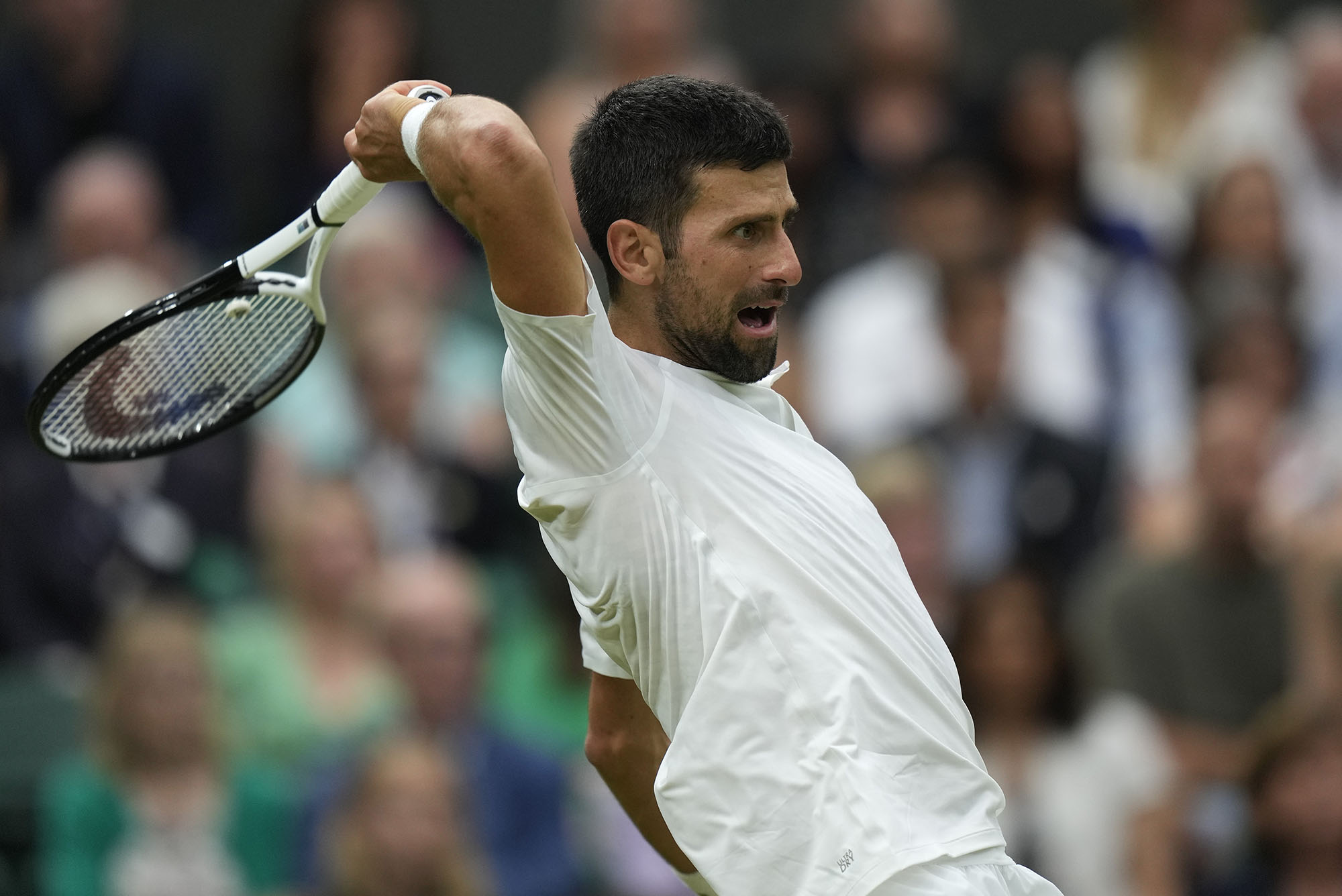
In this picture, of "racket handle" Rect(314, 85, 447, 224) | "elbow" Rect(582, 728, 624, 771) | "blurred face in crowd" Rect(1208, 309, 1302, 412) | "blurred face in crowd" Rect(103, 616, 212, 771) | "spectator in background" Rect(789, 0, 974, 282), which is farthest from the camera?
"spectator in background" Rect(789, 0, 974, 282)

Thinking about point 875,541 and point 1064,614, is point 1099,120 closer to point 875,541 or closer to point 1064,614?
point 1064,614

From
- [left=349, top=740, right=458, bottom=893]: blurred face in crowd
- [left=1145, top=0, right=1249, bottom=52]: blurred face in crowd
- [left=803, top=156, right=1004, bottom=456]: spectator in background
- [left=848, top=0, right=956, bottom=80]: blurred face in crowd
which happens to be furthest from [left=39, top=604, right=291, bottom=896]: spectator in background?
[left=1145, top=0, right=1249, bottom=52]: blurred face in crowd

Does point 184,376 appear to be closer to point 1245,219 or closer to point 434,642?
point 434,642

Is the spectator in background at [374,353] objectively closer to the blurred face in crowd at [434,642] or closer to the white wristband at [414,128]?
the blurred face in crowd at [434,642]

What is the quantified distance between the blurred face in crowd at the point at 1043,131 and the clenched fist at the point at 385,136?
235 inches

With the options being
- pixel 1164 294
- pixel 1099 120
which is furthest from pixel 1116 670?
pixel 1099 120

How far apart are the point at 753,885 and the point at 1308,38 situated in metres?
7.68

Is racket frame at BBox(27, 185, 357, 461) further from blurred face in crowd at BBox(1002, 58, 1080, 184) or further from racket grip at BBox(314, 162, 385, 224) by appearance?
blurred face in crowd at BBox(1002, 58, 1080, 184)

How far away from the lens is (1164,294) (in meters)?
8.72

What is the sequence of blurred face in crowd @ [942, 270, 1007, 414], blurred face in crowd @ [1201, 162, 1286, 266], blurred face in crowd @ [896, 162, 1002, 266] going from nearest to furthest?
blurred face in crowd @ [942, 270, 1007, 414] → blurred face in crowd @ [896, 162, 1002, 266] → blurred face in crowd @ [1201, 162, 1286, 266]

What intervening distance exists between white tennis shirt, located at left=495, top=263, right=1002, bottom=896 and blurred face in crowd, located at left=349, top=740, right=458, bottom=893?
315 centimetres

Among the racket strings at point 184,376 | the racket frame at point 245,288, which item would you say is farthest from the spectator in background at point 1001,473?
the racket frame at point 245,288

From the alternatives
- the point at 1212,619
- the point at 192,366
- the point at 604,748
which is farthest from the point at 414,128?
the point at 1212,619

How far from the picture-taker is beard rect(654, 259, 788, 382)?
326 centimetres
